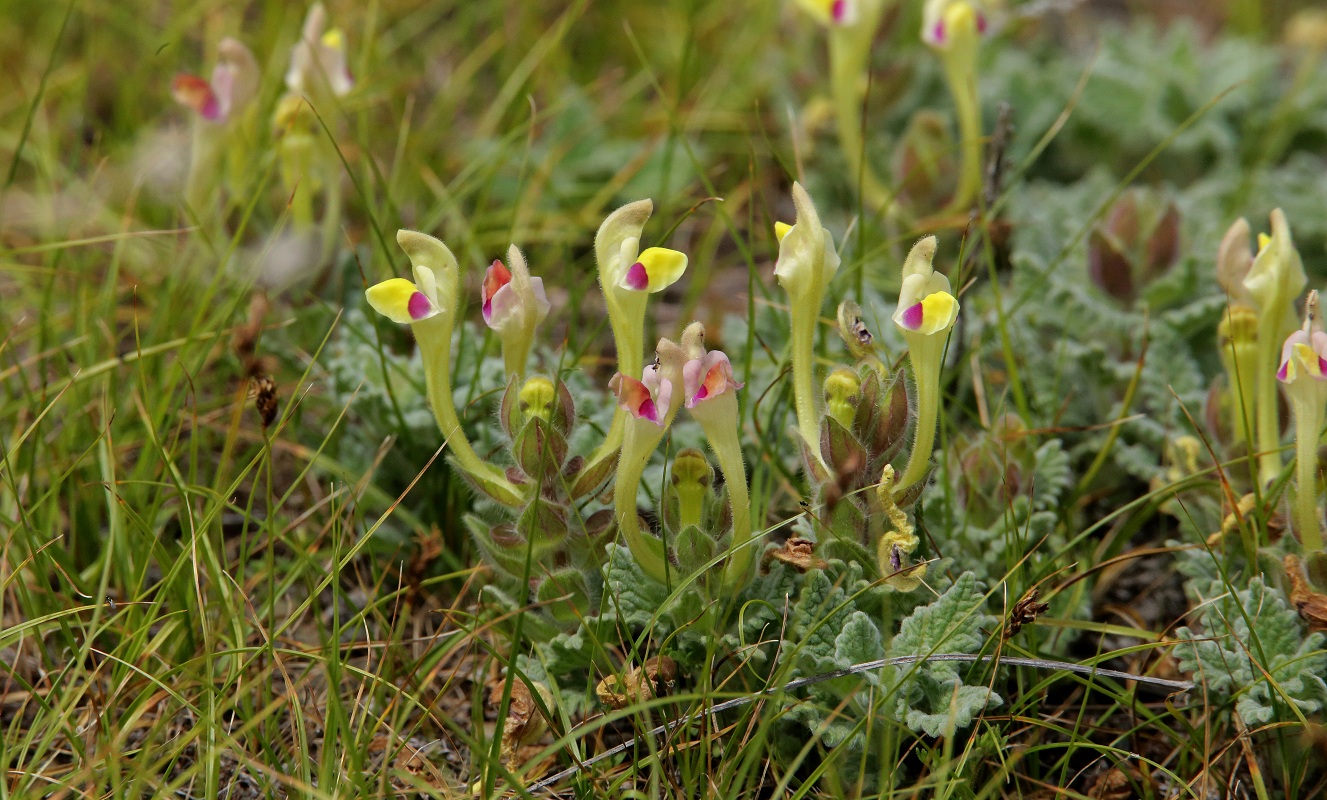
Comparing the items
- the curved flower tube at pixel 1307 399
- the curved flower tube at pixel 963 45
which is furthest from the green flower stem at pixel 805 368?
the curved flower tube at pixel 963 45

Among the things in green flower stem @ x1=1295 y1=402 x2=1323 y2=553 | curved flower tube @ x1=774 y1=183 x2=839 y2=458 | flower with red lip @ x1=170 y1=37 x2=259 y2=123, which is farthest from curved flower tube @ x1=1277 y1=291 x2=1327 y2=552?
flower with red lip @ x1=170 y1=37 x2=259 y2=123

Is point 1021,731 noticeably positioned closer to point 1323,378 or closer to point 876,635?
point 876,635

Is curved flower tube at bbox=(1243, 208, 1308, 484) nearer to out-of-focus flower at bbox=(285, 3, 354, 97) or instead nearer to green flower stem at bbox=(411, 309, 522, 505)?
green flower stem at bbox=(411, 309, 522, 505)

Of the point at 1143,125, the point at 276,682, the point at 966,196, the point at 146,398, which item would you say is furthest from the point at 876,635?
the point at 1143,125

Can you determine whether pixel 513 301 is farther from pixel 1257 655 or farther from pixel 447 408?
pixel 1257 655

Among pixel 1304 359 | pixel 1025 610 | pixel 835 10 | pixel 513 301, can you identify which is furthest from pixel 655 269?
pixel 835 10
